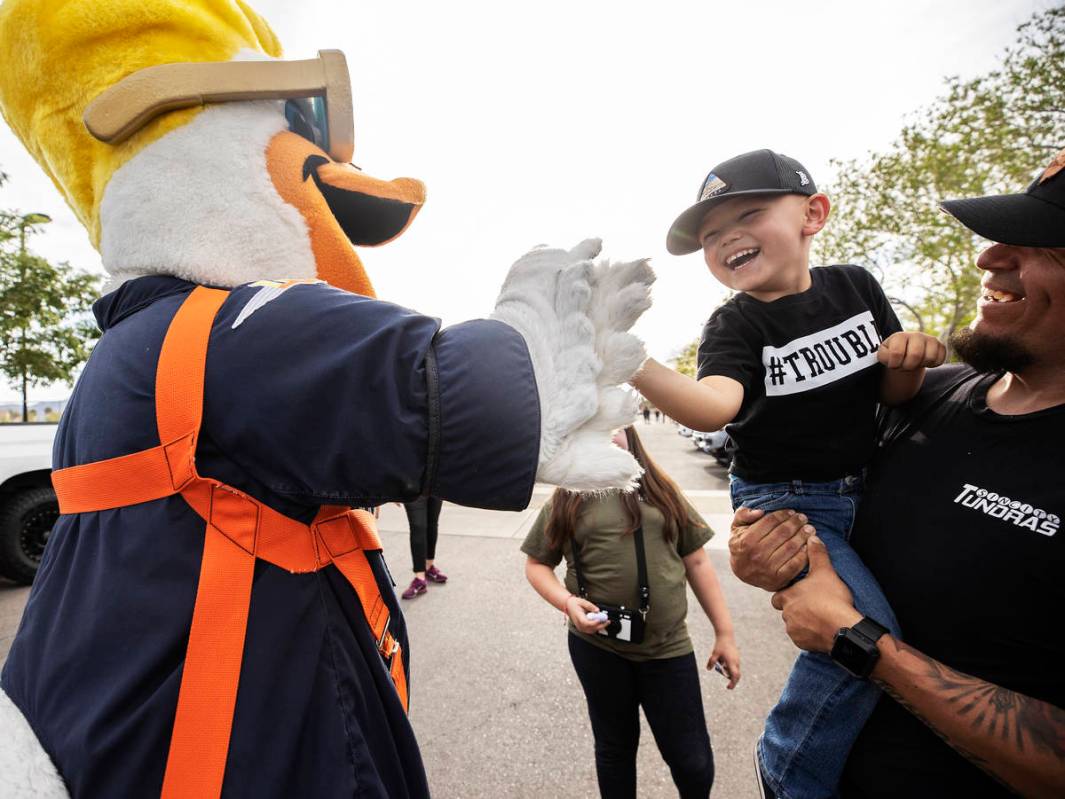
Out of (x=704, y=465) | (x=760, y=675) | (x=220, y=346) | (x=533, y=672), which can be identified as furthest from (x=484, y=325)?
(x=704, y=465)

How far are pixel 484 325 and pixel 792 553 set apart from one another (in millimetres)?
1160

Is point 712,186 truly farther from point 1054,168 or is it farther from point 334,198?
point 334,198

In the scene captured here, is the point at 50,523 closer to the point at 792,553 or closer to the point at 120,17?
the point at 120,17

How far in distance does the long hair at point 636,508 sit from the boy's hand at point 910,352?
3.37 feet

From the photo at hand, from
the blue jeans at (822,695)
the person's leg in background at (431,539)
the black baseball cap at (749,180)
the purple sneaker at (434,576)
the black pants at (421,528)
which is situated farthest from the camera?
the purple sneaker at (434,576)

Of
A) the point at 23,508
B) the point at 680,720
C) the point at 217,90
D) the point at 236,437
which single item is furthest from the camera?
the point at 23,508

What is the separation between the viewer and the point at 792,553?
4.46 feet

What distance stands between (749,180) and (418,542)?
13.8 feet

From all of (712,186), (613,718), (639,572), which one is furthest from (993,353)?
(613,718)

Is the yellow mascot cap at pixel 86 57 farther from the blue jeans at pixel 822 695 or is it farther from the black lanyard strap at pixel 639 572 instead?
the black lanyard strap at pixel 639 572

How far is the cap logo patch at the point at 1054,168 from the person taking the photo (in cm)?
120

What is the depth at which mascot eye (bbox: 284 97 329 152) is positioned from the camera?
3.52 ft

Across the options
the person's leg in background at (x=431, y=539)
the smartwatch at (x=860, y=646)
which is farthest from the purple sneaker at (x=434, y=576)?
the smartwatch at (x=860, y=646)

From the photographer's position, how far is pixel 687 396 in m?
A: 1.15
